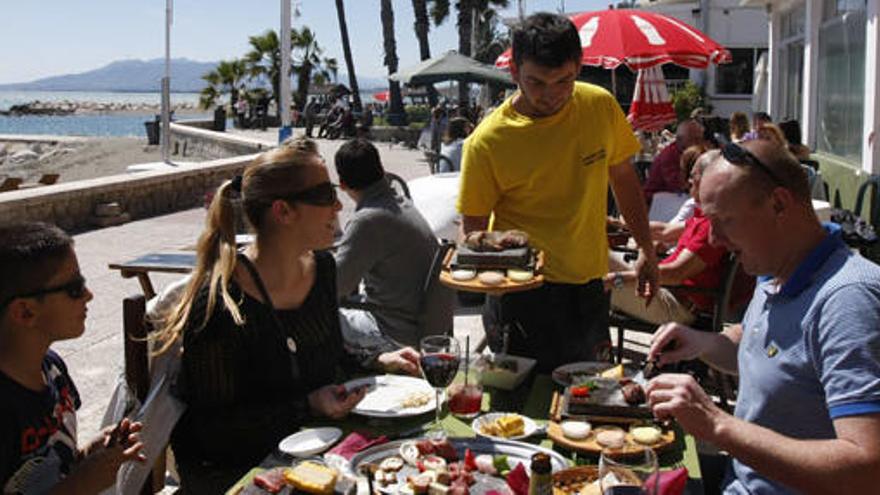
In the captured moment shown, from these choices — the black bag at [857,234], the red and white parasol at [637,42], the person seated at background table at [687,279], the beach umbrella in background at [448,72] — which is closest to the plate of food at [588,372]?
the person seated at background table at [687,279]

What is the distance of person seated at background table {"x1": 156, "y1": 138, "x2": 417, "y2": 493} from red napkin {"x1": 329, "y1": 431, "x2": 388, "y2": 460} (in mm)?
218

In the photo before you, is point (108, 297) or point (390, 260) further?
point (108, 297)

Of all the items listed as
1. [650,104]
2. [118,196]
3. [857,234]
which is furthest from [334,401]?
[118,196]

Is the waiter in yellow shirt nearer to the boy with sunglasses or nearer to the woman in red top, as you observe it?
the woman in red top

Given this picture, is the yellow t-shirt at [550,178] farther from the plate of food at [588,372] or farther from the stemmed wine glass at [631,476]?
the stemmed wine glass at [631,476]

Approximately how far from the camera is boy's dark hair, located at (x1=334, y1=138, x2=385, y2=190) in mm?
4664

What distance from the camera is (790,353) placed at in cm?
207

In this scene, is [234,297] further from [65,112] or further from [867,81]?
[65,112]

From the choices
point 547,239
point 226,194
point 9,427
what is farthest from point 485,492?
point 547,239

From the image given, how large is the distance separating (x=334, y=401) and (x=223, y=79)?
47.2 m

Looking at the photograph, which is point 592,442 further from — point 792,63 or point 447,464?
point 792,63

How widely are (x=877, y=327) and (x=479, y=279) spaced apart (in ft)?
4.55

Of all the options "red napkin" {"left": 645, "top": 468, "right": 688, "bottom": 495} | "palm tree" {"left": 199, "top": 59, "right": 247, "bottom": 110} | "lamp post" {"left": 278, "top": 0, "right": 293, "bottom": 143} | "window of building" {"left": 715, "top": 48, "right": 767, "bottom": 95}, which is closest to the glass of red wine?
"red napkin" {"left": 645, "top": 468, "right": 688, "bottom": 495}

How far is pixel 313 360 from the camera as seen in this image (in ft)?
9.55
